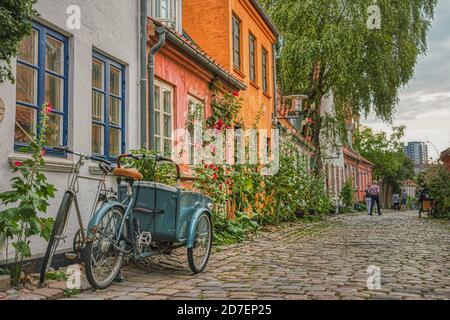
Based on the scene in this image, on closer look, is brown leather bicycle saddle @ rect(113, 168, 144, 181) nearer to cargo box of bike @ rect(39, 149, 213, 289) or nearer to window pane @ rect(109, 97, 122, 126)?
cargo box of bike @ rect(39, 149, 213, 289)

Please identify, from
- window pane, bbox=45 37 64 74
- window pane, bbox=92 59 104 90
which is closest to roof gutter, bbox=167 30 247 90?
window pane, bbox=92 59 104 90

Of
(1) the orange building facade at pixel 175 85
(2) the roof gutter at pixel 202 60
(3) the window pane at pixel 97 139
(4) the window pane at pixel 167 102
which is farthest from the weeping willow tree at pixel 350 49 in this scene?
(3) the window pane at pixel 97 139

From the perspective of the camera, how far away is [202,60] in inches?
445

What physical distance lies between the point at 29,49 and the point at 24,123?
33.2 inches

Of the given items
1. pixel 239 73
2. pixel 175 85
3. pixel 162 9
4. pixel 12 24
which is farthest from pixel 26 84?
pixel 239 73

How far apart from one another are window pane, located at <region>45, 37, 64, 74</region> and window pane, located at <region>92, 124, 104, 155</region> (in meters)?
1.02

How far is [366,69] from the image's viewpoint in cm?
2058

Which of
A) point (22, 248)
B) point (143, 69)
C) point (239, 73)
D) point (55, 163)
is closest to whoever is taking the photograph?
point (22, 248)

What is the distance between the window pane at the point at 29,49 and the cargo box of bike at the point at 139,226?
1486 mm

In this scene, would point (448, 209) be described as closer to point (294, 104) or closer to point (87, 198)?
point (294, 104)

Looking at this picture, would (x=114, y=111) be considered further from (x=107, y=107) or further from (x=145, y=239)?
(x=145, y=239)

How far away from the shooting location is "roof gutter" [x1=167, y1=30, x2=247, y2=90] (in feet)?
32.2

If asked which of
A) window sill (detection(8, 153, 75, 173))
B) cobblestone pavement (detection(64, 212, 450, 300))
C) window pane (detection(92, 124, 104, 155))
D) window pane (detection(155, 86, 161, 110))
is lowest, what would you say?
cobblestone pavement (detection(64, 212, 450, 300))

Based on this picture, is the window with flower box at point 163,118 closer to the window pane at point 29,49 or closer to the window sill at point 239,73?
the window pane at point 29,49
